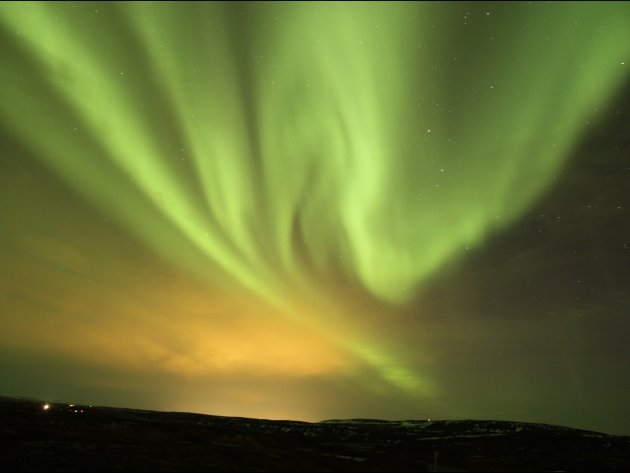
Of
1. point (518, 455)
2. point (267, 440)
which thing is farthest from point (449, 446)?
point (267, 440)

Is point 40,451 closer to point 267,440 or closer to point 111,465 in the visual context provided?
point 111,465

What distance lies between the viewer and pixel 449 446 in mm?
57125

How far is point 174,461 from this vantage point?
32438 millimetres

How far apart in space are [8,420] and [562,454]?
57794 mm

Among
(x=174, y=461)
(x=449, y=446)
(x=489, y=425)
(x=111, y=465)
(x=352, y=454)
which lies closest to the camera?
(x=111, y=465)

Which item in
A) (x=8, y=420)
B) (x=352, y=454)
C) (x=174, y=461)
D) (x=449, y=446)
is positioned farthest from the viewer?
(x=449, y=446)

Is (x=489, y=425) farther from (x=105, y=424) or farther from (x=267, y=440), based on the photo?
(x=105, y=424)

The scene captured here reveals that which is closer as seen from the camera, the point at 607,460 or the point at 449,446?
the point at 607,460

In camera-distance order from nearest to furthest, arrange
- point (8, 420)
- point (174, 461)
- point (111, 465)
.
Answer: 1. point (111, 465)
2. point (174, 461)
3. point (8, 420)

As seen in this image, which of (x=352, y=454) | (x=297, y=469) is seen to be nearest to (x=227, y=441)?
(x=352, y=454)

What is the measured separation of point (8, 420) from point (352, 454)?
34.7 metres

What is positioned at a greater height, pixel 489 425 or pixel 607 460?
pixel 489 425

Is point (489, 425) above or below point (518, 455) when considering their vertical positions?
above

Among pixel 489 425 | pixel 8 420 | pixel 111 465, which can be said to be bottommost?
pixel 111 465
